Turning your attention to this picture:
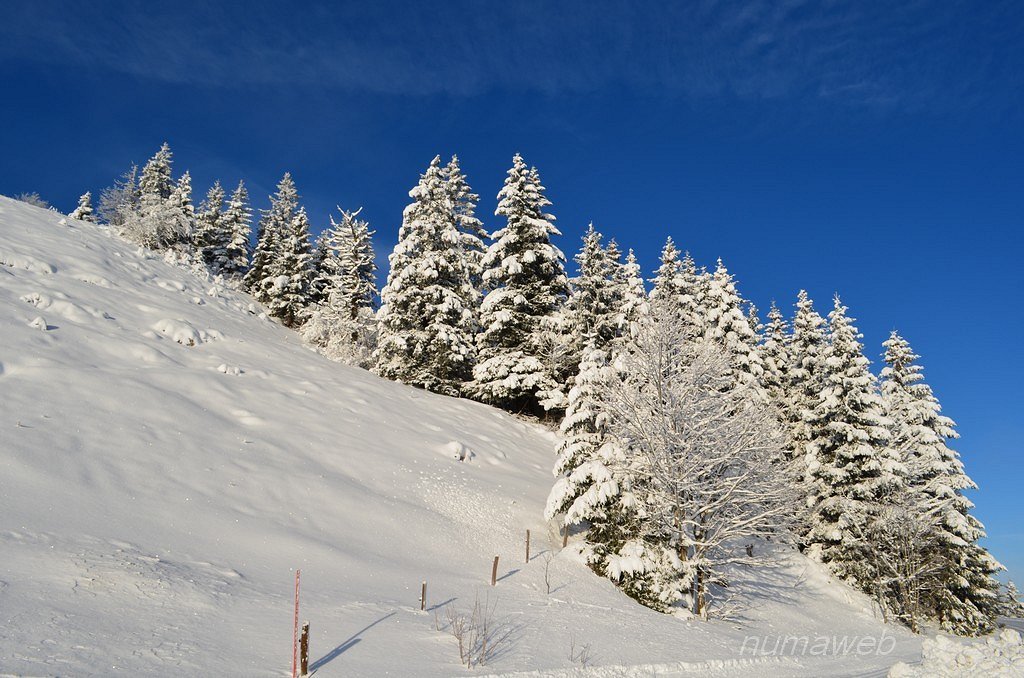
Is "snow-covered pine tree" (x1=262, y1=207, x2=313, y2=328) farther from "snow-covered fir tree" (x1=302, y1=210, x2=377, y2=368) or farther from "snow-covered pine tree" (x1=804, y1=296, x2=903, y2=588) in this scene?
"snow-covered pine tree" (x1=804, y1=296, x2=903, y2=588)

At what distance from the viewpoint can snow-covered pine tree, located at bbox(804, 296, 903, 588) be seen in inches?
949

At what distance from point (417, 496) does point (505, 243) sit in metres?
17.1

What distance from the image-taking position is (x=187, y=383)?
685 inches

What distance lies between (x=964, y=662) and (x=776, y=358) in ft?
92.2

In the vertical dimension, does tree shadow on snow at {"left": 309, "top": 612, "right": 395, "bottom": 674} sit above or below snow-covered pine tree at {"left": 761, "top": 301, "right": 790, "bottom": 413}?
below

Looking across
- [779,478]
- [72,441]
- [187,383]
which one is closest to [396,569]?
[72,441]

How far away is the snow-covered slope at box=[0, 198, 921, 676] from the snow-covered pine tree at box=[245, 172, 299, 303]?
964 inches

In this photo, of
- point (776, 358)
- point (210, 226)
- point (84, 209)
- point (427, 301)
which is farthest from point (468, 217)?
point (84, 209)

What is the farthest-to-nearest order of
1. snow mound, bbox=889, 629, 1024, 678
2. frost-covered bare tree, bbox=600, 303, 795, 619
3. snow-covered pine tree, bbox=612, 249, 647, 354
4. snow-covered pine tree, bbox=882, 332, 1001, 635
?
snow-covered pine tree, bbox=612, 249, 647, 354 < snow-covered pine tree, bbox=882, 332, 1001, 635 < frost-covered bare tree, bbox=600, 303, 795, 619 < snow mound, bbox=889, 629, 1024, 678

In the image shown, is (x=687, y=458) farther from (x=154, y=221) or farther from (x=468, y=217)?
(x=154, y=221)

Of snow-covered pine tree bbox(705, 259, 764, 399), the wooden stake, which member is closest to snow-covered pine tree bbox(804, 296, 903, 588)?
snow-covered pine tree bbox(705, 259, 764, 399)

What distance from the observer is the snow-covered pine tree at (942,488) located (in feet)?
77.2

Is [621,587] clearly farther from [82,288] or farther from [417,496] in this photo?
[82,288]

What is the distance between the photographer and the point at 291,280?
4525cm
